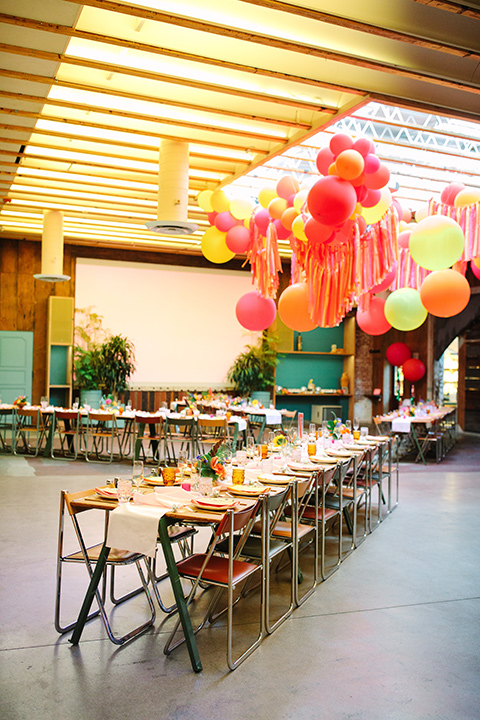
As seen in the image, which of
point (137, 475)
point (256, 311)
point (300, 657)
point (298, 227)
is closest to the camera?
point (300, 657)

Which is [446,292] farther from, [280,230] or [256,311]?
[256,311]

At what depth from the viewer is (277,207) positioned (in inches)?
275

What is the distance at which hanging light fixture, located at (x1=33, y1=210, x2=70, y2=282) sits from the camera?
33.8 feet

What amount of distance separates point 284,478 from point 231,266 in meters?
11.3

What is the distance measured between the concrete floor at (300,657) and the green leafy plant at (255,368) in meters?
9.30

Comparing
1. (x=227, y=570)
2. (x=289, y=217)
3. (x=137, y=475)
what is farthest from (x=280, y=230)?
(x=227, y=570)

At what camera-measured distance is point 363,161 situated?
17.9ft

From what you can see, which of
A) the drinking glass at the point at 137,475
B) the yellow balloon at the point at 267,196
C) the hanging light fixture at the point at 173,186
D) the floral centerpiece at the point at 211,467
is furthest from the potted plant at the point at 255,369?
the drinking glass at the point at 137,475

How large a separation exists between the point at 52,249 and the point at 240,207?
14.0 ft

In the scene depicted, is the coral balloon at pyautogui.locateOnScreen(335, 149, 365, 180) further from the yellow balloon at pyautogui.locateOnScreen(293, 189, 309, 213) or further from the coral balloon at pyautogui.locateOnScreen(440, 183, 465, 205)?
the coral balloon at pyautogui.locateOnScreen(440, 183, 465, 205)

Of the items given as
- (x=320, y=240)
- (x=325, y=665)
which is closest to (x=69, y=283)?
(x=320, y=240)

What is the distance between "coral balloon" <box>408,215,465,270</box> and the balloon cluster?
25.6ft

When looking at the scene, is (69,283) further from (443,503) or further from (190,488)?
(190,488)

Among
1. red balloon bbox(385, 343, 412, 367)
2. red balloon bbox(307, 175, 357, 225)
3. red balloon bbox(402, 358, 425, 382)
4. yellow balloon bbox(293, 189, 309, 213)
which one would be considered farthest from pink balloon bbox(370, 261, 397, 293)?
red balloon bbox(385, 343, 412, 367)
